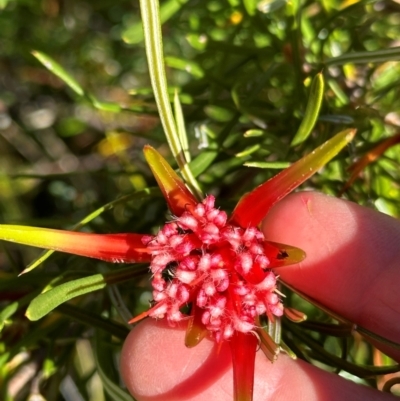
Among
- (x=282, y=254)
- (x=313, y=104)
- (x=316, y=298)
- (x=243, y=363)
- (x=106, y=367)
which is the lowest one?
(x=106, y=367)

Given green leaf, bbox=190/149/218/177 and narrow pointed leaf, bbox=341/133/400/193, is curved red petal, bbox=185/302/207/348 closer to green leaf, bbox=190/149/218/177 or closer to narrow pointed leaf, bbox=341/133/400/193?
green leaf, bbox=190/149/218/177

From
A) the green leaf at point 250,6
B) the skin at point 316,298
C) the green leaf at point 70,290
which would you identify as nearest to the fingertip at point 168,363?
the skin at point 316,298

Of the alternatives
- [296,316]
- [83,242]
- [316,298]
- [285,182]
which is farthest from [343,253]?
[83,242]

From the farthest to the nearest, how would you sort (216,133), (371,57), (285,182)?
1. (216,133)
2. (371,57)
3. (285,182)

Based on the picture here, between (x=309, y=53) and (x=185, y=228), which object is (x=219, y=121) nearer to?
(x=309, y=53)

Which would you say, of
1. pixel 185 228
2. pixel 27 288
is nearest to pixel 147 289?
pixel 27 288

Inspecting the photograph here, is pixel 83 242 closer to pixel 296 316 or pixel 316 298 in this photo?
pixel 296 316

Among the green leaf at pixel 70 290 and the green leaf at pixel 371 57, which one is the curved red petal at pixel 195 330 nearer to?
the green leaf at pixel 70 290

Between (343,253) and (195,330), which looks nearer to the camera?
(195,330)
